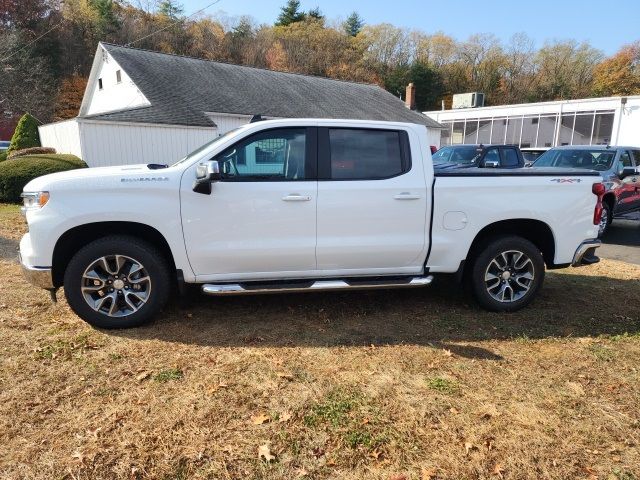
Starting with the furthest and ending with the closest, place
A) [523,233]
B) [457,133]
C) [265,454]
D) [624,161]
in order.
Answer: [457,133], [624,161], [523,233], [265,454]

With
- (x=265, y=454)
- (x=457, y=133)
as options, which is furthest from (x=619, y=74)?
(x=265, y=454)

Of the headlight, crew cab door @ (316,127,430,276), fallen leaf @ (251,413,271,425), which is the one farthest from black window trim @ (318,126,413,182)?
the headlight

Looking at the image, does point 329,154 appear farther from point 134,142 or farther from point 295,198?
point 134,142

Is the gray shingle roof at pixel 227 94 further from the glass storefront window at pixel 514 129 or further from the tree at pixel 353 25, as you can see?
the tree at pixel 353 25

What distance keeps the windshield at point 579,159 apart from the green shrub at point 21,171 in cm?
1364

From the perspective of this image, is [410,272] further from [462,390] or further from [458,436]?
[458,436]

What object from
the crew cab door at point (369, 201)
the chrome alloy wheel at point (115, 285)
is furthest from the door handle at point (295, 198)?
the chrome alloy wheel at point (115, 285)

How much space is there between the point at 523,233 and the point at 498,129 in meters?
31.0

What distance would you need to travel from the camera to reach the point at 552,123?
30062mm

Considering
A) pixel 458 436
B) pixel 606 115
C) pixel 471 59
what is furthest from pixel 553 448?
pixel 471 59

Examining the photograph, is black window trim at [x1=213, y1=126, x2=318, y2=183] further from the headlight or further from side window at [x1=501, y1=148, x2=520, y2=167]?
side window at [x1=501, y1=148, x2=520, y2=167]

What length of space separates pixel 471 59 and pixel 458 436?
215 feet

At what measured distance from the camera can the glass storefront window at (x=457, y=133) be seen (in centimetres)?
3494

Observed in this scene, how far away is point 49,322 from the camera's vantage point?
4.38m
